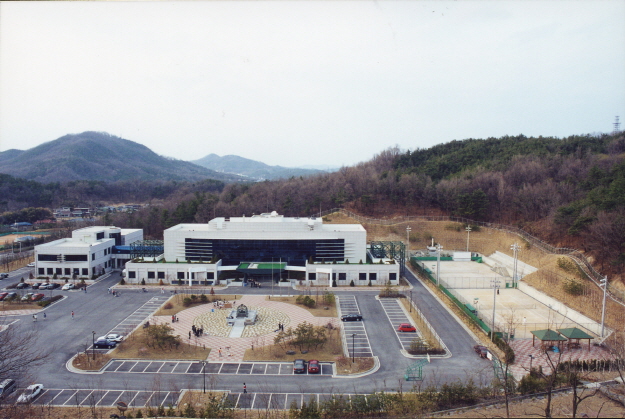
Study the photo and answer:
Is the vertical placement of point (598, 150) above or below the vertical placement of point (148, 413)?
above

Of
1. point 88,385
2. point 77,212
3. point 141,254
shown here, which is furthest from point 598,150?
point 77,212

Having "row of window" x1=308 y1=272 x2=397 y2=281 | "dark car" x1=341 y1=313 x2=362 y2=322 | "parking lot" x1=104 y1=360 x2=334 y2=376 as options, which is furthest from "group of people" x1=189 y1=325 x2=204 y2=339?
"row of window" x1=308 y1=272 x2=397 y2=281

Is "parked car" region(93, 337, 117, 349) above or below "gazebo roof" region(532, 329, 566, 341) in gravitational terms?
below

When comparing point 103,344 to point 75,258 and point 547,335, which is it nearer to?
point 75,258

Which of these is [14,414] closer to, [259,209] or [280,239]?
[280,239]

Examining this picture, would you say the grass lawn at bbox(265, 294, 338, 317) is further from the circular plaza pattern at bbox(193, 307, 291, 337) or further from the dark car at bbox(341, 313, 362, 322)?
the circular plaza pattern at bbox(193, 307, 291, 337)

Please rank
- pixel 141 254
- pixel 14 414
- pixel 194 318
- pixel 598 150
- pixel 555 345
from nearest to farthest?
pixel 14 414, pixel 555 345, pixel 194 318, pixel 141 254, pixel 598 150

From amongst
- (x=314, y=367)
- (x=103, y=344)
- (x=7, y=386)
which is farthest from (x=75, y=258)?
(x=314, y=367)

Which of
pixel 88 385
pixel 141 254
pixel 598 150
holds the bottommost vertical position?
pixel 88 385
